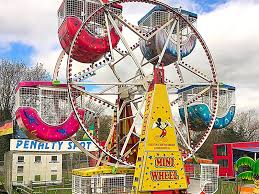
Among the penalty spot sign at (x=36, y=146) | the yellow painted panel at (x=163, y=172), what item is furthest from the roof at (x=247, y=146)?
the yellow painted panel at (x=163, y=172)

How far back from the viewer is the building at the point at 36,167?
26.6 m

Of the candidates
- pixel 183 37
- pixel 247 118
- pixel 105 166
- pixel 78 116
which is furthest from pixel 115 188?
pixel 247 118

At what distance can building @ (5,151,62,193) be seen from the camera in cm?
2658

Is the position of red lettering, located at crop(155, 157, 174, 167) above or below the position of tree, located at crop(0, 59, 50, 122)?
below

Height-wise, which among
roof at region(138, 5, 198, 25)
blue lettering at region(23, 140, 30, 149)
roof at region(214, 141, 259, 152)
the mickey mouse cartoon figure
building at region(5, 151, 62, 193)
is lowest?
building at region(5, 151, 62, 193)

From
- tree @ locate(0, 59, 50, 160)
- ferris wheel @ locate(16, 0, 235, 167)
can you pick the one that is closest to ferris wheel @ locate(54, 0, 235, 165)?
ferris wheel @ locate(16, 0, 235, 167)

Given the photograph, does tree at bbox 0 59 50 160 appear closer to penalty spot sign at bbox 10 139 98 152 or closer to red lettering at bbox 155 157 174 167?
penalty spot sign at bbox 10 139 98 152

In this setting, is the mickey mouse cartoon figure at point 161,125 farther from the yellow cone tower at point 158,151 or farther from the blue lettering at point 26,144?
the blue lettering at point 26,144

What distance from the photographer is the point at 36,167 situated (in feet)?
90.7

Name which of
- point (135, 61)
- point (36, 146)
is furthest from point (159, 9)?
point (36, 146)

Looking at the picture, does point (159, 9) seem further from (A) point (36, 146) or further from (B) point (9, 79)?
(B) point (9, 79)

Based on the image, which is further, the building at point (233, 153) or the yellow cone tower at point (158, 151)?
the building at point (233, 153)

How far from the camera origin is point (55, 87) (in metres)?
12.1

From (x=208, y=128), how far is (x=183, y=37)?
352 centimetres
